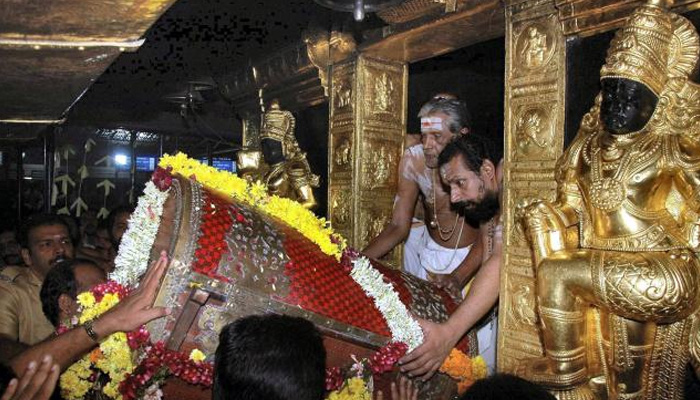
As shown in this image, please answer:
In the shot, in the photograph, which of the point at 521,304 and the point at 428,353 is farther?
the point at 521,304

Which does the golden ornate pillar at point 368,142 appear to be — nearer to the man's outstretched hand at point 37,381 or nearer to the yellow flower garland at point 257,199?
the yellow flower garland at point 257,199

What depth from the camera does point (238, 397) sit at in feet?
5.28

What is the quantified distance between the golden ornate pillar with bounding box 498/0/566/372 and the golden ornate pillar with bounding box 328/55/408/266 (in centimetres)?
179

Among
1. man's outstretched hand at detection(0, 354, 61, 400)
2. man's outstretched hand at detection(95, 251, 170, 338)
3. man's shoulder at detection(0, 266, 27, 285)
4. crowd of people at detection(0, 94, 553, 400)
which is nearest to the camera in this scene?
crowd of people at detection(0, 94, 553, 400)

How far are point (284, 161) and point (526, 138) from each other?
3.59 m

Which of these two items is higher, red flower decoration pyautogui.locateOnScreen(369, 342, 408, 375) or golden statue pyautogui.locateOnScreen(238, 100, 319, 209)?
golden statue pyautogui.locateOnScreen(238, 100, 319, 209)

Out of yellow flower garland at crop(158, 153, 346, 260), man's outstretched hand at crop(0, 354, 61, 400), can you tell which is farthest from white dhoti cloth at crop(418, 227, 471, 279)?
man's outstretched hand at crop(0, 354, 61, 400)

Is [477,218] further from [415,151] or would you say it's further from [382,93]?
[382,93]

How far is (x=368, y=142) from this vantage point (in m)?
5.11

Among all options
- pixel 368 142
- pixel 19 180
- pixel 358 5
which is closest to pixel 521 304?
pixel 358 5

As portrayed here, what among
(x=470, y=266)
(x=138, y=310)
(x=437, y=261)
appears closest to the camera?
(x=138, y=310)

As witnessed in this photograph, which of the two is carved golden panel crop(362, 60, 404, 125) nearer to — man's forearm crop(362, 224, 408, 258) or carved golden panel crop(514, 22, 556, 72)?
man's forearm crop(362, 224, 408, 258)

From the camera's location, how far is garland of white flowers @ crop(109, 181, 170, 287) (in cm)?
263

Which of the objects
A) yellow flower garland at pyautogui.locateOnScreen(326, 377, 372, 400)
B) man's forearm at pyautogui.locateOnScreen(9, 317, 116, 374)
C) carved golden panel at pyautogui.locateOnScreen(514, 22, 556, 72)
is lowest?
yellow flower garland at pyautogui.locateOnScreen(326, 377, 372, 400)
